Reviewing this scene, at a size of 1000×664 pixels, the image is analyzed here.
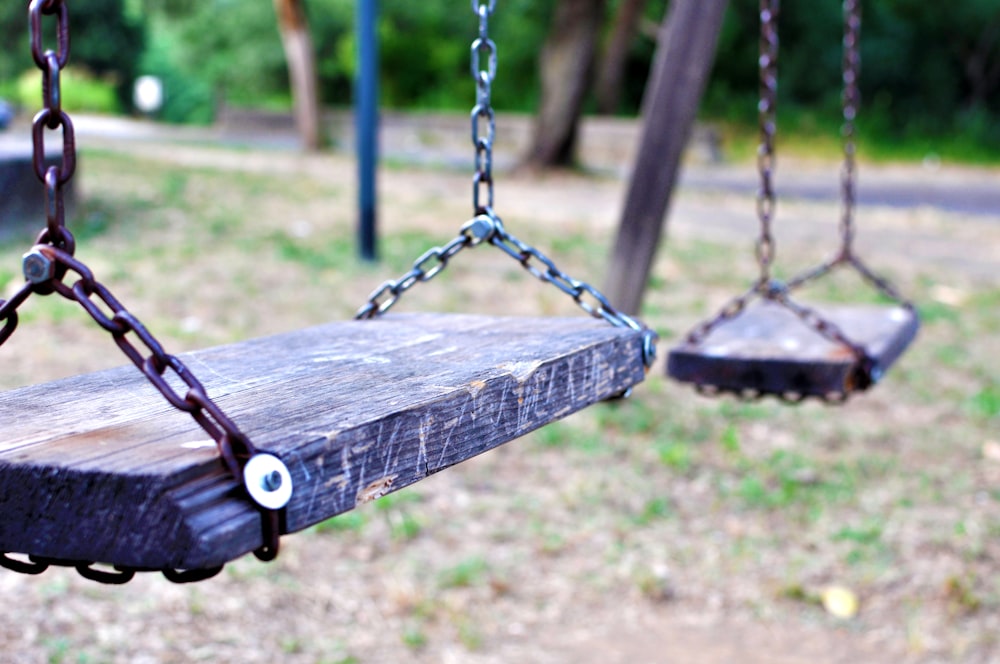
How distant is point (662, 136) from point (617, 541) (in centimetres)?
137

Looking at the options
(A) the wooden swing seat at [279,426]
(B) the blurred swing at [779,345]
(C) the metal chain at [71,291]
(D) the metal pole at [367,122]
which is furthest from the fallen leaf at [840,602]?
(D) the metal pole at [367,122]

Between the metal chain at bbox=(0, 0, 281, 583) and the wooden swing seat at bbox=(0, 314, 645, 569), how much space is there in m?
0.02

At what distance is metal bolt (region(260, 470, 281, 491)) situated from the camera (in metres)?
0.98

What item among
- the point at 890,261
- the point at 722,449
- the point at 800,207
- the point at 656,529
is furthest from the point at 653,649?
the point at 800,207

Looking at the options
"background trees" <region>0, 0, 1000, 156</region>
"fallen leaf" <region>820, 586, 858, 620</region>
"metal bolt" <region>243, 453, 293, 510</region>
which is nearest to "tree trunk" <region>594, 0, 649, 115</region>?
"background trees" <region>0, 0, 1000, 156</region>

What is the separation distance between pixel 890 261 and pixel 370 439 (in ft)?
22.8

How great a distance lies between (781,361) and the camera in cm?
241

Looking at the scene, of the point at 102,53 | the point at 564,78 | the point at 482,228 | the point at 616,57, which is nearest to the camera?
the point at 482,228

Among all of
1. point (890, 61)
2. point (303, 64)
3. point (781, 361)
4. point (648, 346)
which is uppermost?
point (890, 61)

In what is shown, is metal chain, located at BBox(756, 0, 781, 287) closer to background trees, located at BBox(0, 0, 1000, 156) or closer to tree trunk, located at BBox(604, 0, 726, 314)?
tree trunk, located at BBox(604, 0, 726, 314)

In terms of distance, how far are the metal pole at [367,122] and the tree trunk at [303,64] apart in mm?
7102

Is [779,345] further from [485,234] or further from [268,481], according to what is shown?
[268,481]

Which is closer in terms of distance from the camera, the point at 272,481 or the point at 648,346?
the point at 272,481

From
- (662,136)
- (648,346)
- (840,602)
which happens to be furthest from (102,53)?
(648,346)
